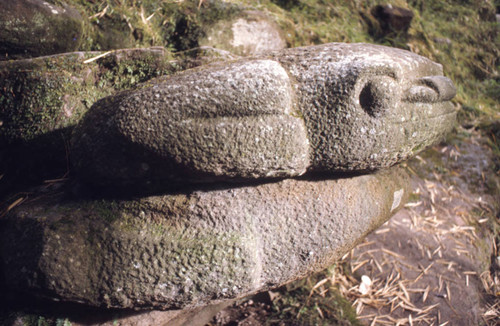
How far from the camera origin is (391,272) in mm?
2600

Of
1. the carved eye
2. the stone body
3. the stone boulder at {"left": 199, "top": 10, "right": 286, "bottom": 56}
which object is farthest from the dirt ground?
the stone boulder at {"left": 199, "top": 10, "right": 286, "bottom": 56}

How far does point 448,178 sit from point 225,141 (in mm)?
2600

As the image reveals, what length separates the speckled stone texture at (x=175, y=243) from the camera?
135 cm

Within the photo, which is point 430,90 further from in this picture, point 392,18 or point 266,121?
point 392,18

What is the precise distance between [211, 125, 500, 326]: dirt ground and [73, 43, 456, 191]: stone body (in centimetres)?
119

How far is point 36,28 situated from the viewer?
182 cm

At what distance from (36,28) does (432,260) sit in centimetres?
274

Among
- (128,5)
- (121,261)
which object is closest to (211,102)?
(121,261)

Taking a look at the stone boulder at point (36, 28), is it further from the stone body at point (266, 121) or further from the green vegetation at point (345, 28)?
the stone body at point (266, 121)

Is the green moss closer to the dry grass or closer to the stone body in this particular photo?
the dry grass

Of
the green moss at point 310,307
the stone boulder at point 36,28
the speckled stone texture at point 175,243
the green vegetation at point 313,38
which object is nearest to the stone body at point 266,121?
the speckled stone texture at point 175,243

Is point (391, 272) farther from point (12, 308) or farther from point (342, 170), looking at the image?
point (12, 308)

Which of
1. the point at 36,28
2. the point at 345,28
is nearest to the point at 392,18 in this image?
the point at 345,28

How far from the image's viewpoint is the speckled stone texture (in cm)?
135
